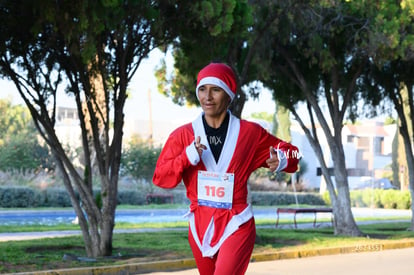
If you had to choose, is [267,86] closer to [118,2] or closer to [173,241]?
[173,241]

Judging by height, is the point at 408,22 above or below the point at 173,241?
above

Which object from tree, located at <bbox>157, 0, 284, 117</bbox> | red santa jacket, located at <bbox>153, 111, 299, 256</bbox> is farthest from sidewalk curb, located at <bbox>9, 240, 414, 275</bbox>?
red santa jacket, located at <bbox>153, 111, 299, 256</bbox>

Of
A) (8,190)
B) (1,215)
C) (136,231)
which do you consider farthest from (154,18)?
(8,190)

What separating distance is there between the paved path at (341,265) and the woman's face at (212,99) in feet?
26.3

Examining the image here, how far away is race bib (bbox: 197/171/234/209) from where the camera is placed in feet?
16.6

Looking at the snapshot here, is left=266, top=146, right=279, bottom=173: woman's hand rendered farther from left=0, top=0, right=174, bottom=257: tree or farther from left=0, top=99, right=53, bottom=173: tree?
left=0, top=99, right=53, bottom=173: tree

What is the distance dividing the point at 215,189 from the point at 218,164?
7.2 inches

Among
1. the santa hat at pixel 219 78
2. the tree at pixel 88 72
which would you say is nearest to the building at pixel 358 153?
the tree at pixel 88 72

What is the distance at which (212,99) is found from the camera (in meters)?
5.15

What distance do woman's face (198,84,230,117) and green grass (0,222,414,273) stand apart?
8035 millimetres

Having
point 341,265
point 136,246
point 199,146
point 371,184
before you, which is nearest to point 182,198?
point 371,184

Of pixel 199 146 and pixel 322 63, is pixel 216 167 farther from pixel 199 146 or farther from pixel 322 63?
pixel 322 63

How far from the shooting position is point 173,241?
18.1m

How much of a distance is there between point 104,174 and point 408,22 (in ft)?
25.6
